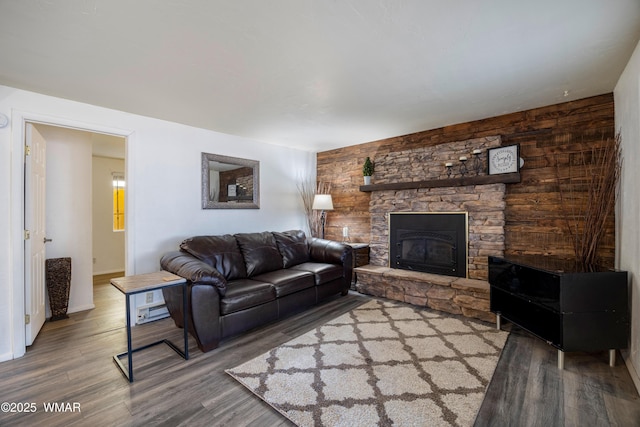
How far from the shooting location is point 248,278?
3350 mm

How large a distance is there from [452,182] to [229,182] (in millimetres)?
3053

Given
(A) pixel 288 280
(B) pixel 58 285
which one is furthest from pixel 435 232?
(B) pixel 58 285

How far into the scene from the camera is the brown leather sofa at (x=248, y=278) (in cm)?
249

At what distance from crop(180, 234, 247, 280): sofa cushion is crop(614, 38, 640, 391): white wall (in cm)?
347

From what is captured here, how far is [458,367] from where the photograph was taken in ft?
7.16

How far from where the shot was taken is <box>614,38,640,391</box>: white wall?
6.48 feet

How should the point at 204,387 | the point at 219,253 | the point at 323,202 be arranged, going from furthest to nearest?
the point at 323,202 → the point at 219,253 → the point at 204,387

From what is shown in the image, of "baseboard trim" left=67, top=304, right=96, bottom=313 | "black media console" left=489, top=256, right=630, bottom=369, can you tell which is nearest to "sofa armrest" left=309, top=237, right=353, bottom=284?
"black media console" left=489, top=256, right=630, bottom=369

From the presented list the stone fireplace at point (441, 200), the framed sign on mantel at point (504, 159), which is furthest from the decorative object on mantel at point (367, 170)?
the framed sign on mantel at point (504, 159)

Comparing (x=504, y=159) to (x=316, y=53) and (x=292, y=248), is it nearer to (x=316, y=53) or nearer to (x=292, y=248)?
(x=316, y=53)

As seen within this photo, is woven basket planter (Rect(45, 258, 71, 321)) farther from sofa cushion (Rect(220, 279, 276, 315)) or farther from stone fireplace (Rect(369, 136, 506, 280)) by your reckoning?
stone fireplace (Rect(369, 136, 506, 280))

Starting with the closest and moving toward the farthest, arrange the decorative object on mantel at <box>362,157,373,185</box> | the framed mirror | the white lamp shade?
1. the framed mirror
2. the decorative object on mantel at <box>362,157,373,185</box>
3. the white lamp shade

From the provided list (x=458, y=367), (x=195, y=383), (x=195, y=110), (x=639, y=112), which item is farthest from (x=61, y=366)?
(x=639, y=112)

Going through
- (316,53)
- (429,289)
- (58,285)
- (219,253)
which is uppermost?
(316,53)
